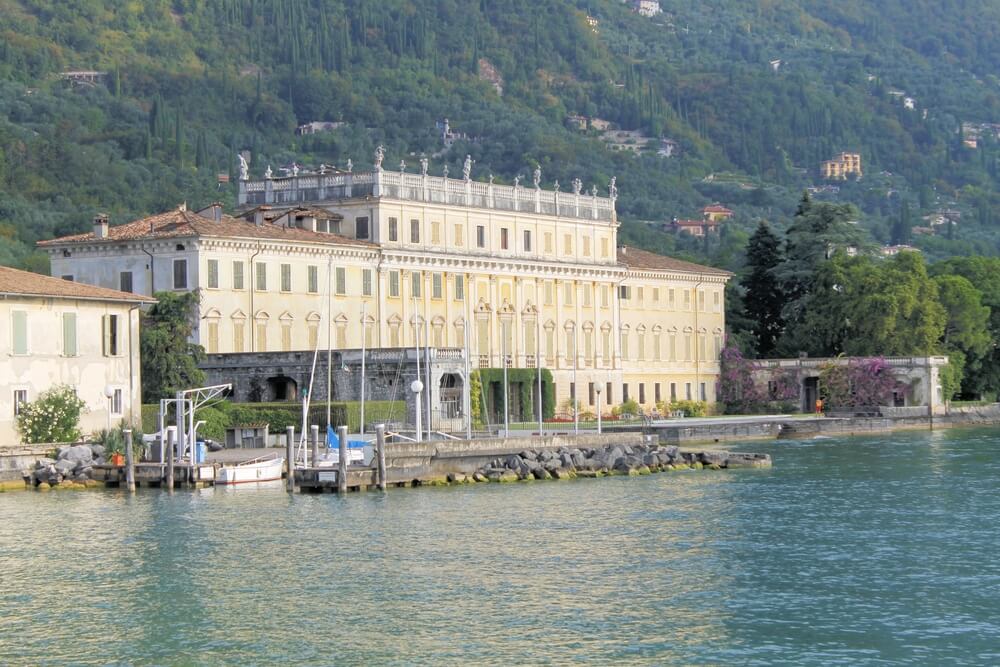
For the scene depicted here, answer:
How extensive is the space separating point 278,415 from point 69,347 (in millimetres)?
9230

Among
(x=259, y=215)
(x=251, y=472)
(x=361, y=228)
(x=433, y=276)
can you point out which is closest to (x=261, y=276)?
(x=259, y=215)

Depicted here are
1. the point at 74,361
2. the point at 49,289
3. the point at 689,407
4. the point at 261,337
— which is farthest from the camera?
the point at 689,407

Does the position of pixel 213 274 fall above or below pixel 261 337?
above

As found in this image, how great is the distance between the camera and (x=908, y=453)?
7581 centimetres

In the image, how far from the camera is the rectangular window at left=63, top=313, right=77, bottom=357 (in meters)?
61.3

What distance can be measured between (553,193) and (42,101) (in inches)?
4081

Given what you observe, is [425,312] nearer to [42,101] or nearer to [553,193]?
[553,193]

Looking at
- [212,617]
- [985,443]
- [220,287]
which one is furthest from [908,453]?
[212,617]

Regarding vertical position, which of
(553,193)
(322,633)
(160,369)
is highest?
(553,193)

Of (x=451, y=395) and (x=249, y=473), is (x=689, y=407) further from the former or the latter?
(x=249, y=473)

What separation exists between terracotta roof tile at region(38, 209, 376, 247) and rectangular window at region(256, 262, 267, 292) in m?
1.07

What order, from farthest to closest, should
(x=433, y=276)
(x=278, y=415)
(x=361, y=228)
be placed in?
(x=433, y=276), (x=361, y=228), (x=278, y=415)

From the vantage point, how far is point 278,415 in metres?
68.6

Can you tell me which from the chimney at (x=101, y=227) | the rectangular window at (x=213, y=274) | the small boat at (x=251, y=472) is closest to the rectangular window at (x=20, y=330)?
the small boat at (x=251, y=472)
